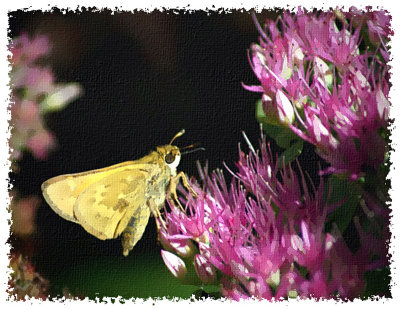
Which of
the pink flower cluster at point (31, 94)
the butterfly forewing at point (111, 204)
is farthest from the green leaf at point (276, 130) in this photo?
the pink flower cluster at point (31, 94)

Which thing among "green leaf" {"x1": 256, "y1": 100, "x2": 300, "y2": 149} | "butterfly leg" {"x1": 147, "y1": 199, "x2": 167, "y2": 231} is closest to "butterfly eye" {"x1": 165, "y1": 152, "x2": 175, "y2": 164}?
"butterfly leg" {"x1": 147, "y1": 199, "x2": 167, "y2": 231}

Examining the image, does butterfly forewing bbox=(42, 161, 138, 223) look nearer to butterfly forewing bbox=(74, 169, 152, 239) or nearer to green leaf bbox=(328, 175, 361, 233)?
butterfly forewing bbox=(74, 169, 152, 239)

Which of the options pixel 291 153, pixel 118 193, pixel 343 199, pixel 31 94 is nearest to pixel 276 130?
pixel 291 153

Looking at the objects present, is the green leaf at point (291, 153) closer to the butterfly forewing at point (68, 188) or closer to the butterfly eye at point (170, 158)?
the butterfly eye at point (170, 158)

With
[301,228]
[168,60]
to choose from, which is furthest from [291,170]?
[168,60]

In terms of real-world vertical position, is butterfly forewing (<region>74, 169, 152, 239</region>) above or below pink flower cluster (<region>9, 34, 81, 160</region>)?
below
